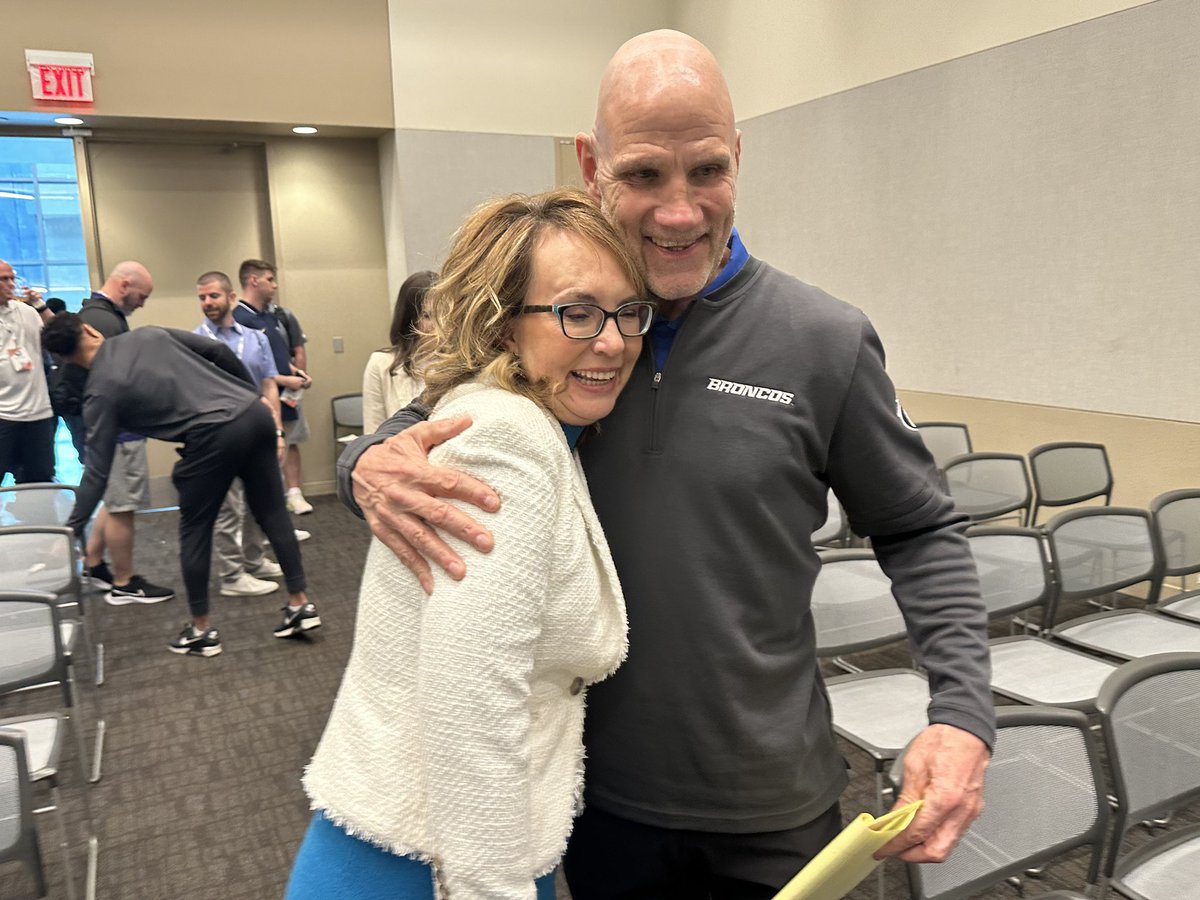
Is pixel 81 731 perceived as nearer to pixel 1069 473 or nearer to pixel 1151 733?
pixel 1151 733

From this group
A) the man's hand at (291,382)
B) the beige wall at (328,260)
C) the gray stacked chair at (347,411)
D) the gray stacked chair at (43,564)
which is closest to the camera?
the gray stacked chair at (43,564)

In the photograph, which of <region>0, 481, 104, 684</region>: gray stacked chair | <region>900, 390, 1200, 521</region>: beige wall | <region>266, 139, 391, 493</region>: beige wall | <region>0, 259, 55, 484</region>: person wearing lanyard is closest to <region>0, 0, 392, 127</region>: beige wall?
<region>266, 139, 391, 493</region>: beige wall

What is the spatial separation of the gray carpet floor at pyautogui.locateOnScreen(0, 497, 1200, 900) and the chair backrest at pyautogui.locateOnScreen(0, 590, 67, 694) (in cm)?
59

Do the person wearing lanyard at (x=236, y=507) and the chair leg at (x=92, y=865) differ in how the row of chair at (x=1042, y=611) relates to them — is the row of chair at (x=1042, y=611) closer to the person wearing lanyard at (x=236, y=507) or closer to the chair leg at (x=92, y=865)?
the chair leg at (x=92, y=865)

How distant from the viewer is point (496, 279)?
39.0 inches

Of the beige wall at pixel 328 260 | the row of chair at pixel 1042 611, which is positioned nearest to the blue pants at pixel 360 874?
the row of chair at pixel 1042 611

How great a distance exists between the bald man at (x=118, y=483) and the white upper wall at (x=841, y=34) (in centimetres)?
451

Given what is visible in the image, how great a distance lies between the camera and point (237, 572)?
15.3ft

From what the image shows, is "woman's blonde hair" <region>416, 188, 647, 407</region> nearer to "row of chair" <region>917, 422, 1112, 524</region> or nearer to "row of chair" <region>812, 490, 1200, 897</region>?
"row of chair" <region>812, 490, 1200, 897</region>

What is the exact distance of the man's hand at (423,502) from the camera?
85 cm

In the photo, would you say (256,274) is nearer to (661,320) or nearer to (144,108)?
(144,108)

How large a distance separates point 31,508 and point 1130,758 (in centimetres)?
392

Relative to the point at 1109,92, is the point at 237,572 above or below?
below

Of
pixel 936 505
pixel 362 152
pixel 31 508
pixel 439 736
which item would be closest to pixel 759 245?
pixel 362 152
